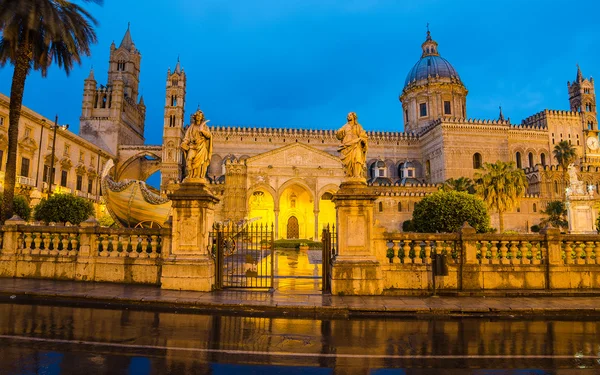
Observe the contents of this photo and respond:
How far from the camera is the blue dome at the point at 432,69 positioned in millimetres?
63438

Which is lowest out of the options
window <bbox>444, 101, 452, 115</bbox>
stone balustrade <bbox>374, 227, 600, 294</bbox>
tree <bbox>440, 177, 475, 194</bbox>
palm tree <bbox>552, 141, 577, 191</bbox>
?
stone balustrade <bbox>374, 227, 600, 294</bbox>

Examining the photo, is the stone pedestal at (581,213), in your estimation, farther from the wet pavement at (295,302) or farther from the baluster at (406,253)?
the baluster at (406,253)

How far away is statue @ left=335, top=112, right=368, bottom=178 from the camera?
9.17 metres

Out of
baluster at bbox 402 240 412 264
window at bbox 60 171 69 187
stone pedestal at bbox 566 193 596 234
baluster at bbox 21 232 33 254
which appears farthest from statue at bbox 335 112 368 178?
window at bbox 60 171 69 187

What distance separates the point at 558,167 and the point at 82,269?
59.7 metres

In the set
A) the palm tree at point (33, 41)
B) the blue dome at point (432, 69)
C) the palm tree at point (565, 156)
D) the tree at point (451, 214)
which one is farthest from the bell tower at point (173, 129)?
the palm tree at point (565, 156)

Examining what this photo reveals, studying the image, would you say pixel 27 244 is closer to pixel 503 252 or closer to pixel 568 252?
pixel 503 252

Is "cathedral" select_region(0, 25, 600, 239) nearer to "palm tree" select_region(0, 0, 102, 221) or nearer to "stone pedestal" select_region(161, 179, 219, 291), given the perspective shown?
"palm tree" select_region(0, 0, 102, 221)

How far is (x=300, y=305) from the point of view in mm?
7410

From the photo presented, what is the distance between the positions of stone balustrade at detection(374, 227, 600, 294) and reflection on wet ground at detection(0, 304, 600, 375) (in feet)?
6.45

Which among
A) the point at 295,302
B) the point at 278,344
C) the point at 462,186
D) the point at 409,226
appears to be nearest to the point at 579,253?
the point at 295,302

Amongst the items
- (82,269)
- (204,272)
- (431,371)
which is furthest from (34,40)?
(431,371)

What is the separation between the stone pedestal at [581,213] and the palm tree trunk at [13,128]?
32.2 meters

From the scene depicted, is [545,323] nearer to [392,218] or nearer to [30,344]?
[30,344]
